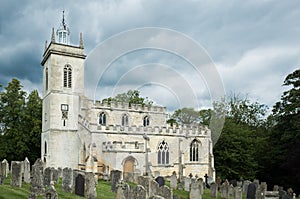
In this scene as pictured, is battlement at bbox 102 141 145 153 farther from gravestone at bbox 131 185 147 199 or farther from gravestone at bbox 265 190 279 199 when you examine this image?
gravestone at bbox 131 185 147 199

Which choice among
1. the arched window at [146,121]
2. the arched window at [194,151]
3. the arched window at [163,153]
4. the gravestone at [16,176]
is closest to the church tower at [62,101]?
the arched window at [163,153]

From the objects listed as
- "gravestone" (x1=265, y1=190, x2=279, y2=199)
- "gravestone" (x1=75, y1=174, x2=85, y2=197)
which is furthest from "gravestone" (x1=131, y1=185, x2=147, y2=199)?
"gravestone" (x1=265, y1=190, x2=279, y2=199)

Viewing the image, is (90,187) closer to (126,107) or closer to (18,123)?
(126,107)

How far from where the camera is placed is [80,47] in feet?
93.1

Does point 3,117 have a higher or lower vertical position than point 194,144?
higher

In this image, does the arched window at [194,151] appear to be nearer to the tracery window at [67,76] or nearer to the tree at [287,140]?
the tree at [287,140]

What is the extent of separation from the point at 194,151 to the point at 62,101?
13.0 metres

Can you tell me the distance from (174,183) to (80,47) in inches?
602

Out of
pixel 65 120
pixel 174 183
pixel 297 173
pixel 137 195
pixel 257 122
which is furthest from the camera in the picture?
pixel 257 122

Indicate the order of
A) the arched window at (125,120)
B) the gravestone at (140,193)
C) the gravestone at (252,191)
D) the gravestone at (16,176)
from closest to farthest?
the gravestone at (140,193) → the gravestone at (16,176) → the gravestone at (252,191) → the arched window at (125,120)

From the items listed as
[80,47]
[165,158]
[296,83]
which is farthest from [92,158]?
[296,83]

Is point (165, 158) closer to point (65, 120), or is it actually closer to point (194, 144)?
point (194, 144)

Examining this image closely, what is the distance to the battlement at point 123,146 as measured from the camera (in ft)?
77.1

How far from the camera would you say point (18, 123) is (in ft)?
106
